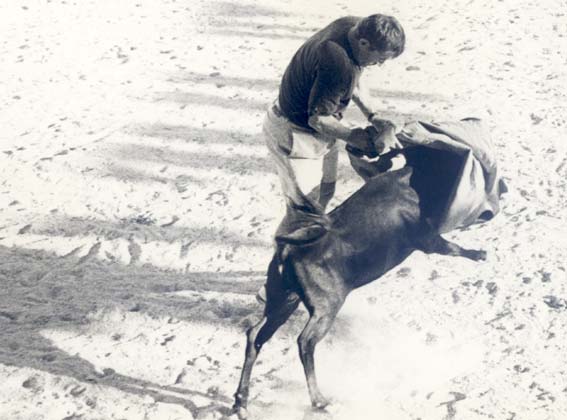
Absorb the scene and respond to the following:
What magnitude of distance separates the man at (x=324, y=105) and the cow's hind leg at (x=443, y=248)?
32.1 inches

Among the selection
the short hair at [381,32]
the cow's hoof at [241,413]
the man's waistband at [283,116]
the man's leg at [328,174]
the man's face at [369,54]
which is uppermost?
the short hair at [381,32]

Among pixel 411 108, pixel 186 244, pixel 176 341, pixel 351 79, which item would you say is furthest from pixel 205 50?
pixel 351 79

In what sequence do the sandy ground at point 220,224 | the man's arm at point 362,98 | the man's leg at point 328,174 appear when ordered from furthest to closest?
the sandy ground at point 220,224 → the man's leg at point 328,174 → the man's arm at point 362,98

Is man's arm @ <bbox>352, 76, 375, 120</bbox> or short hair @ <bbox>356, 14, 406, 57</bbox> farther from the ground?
short hair @ <bbox>356, 14, 406, 57</bbox>

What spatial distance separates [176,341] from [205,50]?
15.3 ft

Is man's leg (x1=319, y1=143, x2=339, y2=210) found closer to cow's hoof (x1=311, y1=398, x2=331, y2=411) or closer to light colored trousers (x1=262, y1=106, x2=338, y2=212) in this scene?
light colored trousers (x1=262, y1=106, x2=338, y2=212)

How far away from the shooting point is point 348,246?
498cm

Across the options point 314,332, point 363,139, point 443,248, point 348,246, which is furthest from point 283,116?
point 443,248

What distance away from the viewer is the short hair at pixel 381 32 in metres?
4.25

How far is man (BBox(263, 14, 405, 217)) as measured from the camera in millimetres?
4297

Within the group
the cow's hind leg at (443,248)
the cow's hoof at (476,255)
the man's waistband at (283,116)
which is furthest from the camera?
the cow's hoof at (476,255)

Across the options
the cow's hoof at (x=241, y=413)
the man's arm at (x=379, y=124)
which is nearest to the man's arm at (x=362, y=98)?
the man's arm at (x=379, y=124)

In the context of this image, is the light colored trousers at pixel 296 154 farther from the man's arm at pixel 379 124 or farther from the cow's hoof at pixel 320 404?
the cow's hoof at pixel 320 404

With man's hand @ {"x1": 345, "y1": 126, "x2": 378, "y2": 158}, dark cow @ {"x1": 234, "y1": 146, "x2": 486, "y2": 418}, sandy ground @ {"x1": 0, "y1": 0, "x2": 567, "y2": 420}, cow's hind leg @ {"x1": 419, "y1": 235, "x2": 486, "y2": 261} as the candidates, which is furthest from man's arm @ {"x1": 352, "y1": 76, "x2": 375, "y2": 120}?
sandy ground @ {"x1": 0, "y1": 0, "x2": 567, "y2": 420}
